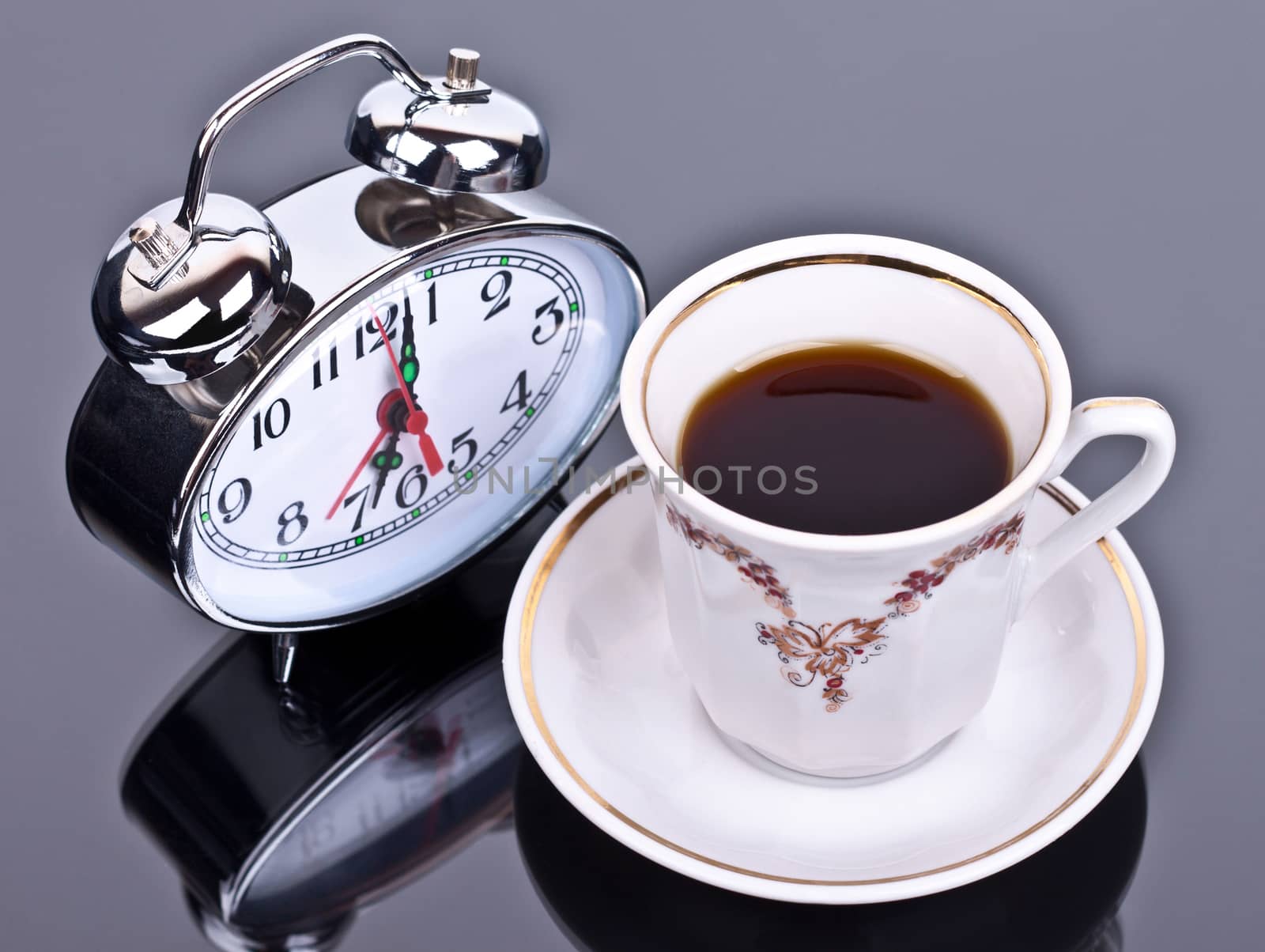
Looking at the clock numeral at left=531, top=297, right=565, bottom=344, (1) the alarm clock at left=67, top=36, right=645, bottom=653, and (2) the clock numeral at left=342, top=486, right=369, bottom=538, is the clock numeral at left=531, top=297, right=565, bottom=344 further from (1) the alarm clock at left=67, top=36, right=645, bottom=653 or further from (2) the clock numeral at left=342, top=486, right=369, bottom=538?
(2) the clock numeral at left=342, top=486, right=369, bottom=538

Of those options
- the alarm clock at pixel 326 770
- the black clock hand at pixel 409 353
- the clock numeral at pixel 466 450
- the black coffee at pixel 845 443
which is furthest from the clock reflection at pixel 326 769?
the black coffee at pixel 845 443

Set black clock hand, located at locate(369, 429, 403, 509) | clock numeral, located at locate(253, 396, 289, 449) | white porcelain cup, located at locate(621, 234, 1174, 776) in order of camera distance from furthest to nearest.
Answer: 1. black clock hand, located at locate(369, 429, 403, 509)
2. clock numeral, located at locate(253, 396, 289, 449)
3. white porcelain cup, located at locate(621, 234, 1174, 776)

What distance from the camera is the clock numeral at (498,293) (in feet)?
3.92

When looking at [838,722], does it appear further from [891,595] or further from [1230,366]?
[1230,366]

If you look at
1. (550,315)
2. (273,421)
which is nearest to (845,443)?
(550,315)

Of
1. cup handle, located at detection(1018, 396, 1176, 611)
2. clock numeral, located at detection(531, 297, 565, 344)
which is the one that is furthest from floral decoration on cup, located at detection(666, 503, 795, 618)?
clock numeral, located at detection(531, 297, 565, 344)

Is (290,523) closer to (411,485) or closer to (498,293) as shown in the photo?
(411,485)

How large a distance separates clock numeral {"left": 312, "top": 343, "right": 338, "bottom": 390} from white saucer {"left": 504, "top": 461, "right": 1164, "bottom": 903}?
0.23 m

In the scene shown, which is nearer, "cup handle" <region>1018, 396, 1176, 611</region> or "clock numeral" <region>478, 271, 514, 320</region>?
"cup handle" <region>1018, 396, 1176, 611</region>

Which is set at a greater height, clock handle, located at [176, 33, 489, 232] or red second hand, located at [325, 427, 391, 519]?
clock handle, located at [176, 33, 489, 232]

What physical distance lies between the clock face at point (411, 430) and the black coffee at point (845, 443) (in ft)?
0.58

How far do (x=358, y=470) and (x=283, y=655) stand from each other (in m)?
0.17

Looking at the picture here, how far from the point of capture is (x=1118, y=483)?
105 cm

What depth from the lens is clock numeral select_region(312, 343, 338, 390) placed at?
3.67 feet
